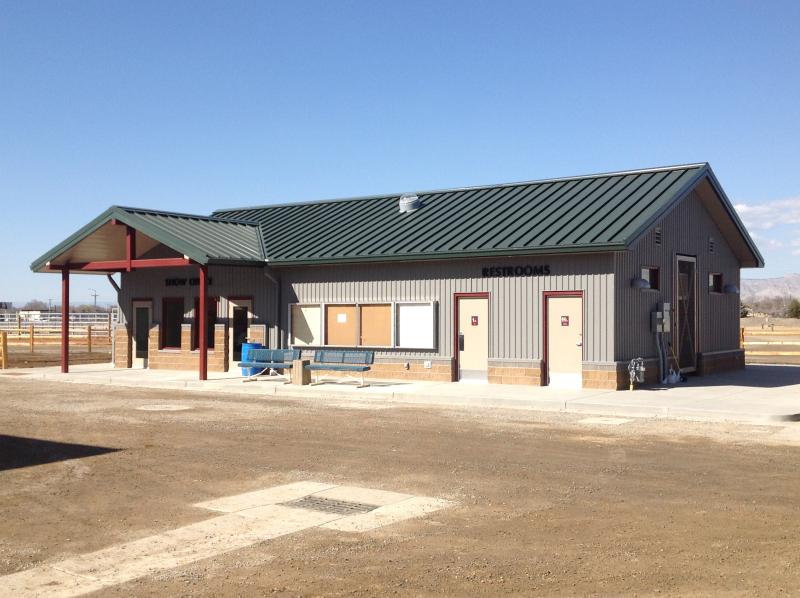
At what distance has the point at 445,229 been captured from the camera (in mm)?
24469

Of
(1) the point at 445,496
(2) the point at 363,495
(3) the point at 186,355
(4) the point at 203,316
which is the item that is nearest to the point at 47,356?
(3) the point at 186,355

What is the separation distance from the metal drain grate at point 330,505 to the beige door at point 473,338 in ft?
44.6

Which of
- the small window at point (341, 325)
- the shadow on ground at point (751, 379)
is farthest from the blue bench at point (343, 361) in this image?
the shadow on ground at point (751, 379)

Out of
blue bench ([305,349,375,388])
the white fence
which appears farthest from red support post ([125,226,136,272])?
the white fence

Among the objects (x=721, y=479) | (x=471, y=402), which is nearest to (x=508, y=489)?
(x=721, y=479)

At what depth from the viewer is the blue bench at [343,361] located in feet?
75.5

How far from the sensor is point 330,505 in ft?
29.6

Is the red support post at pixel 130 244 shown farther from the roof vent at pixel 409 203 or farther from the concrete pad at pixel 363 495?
the concrete pad at pixel 363 495

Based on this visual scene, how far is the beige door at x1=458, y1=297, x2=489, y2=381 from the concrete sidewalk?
734 mm

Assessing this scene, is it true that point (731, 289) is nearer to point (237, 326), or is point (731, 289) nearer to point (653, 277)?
point (653, 277)

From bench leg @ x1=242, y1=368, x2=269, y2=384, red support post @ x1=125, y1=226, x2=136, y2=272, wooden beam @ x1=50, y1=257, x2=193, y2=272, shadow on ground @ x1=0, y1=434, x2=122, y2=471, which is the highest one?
red support post @ x1=125, y1=226, x2=136, y2=272

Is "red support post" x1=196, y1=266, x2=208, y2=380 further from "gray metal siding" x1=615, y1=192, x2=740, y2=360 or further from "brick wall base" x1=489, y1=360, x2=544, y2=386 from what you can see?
"gray metal siding" x1=615, y1=192, x2=740, y2=360

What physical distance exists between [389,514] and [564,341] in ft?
43.9

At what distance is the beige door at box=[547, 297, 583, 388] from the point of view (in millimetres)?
21078
